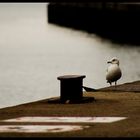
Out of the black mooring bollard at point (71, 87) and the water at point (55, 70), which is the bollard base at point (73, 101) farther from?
the water at point (55, 70)

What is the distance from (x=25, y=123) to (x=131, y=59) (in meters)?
41.6

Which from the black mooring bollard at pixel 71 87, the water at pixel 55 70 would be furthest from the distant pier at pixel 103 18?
the black mooring bollard at pixel 71 87

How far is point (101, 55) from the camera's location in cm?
5575

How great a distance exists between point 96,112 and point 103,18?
66818 millimetres

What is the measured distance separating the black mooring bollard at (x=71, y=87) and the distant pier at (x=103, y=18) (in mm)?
51275

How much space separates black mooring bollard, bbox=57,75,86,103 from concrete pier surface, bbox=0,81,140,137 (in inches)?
6.6

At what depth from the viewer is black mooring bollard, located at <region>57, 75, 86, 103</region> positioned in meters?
10.7

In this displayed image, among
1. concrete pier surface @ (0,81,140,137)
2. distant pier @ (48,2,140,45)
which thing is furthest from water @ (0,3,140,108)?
concrete pier surface @ (0,81,140,137)

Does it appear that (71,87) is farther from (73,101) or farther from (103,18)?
(103,18)

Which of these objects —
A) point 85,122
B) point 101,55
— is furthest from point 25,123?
point 101,55

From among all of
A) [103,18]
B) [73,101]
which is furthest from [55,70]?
[73,101]

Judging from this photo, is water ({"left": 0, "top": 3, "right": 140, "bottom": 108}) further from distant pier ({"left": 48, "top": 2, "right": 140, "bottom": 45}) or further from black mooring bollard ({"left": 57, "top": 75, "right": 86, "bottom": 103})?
black mooring bollard ({"left": 57, "top": 75, "right": 86, "bottom": 103})

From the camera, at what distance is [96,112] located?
964 centimetres

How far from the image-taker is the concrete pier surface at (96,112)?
749cm
